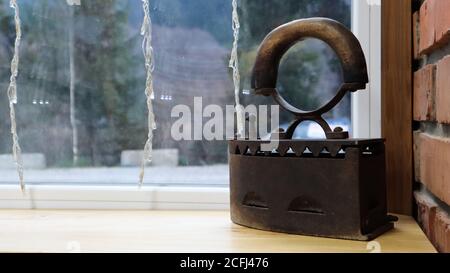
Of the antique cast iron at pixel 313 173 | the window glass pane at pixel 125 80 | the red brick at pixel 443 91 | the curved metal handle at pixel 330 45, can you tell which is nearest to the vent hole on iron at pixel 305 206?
the antique cast iron at pixel 313 173

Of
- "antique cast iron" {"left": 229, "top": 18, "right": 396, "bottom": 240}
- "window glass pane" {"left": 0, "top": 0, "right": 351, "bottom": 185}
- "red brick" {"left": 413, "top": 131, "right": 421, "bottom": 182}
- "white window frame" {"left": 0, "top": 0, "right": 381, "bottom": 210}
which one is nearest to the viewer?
"antique cast iron" {"left": 229, "top": 18, "right": 396, "bottom": 240}

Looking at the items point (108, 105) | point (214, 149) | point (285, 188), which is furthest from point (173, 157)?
point (285, 188)

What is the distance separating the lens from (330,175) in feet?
2.64

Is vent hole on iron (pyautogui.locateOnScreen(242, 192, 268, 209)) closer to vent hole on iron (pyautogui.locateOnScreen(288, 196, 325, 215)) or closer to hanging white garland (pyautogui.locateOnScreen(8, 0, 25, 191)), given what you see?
vent hole on iron (pyautogui.locateOnScreen(288, 196, 325, 215))

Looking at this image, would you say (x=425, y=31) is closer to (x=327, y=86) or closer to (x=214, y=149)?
(x=327, y=86)

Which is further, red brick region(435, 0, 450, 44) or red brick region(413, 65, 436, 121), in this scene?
red brick region(413, 65, 436, 121)

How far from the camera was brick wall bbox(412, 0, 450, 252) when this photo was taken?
73cm

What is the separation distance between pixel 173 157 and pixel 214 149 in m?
0.10

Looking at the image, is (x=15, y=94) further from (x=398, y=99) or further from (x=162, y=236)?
(x=398, y=99)

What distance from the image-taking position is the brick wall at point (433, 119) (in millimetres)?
727

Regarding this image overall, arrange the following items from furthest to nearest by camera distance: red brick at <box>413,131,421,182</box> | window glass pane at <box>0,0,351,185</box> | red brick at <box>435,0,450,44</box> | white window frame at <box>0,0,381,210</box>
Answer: window glass pane at <box>0,0,351,185</box>
white window frame at <box>0,0,381,210</box>
red brick at <box>413,131,421,182</box>
red brick at <box>435,0,450,44</box>

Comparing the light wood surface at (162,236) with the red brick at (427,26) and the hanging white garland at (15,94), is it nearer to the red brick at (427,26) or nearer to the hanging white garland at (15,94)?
the hanging white garland at (15,94)

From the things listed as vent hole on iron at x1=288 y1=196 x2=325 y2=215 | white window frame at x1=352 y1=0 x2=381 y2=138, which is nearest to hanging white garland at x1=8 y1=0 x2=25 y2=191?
vent hole on iron at x1=288 y1=196 x2=325 y2=215

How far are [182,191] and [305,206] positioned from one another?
1.32 ft
